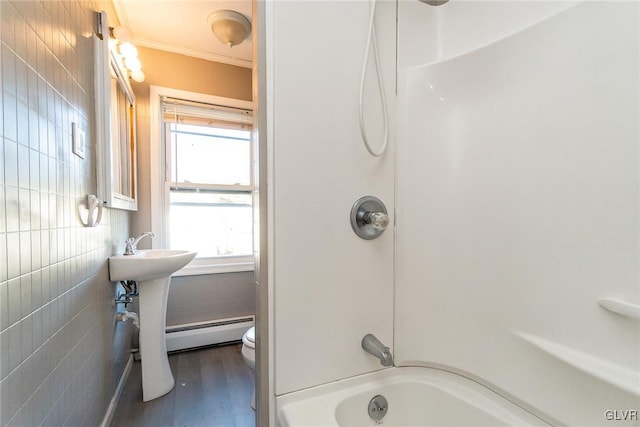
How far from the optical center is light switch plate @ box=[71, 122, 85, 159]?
1090 mm

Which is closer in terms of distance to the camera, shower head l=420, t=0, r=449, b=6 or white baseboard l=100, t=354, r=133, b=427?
shower head l=420, t=0, r=449, b=6

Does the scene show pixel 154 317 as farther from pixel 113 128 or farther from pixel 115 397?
pixel 113 128

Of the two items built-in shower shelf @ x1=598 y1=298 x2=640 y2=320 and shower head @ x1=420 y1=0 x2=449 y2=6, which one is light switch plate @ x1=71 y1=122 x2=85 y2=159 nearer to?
shower head @ x1=420 y1=0 x2=449 y2=6

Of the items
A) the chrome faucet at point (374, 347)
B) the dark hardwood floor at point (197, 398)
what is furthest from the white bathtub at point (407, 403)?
the dark hardwood floor at point (197, 398)

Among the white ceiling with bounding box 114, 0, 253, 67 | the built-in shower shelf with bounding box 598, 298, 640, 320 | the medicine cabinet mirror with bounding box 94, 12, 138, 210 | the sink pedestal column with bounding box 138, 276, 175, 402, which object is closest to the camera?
the built-in shower shelf with bounding box 598, 298, 640, 320

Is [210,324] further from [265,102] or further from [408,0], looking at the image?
[408,0]

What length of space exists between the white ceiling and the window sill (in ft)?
5.85

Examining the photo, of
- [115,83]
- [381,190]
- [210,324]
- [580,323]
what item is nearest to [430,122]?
[381,190]

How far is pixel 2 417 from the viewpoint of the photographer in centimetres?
66

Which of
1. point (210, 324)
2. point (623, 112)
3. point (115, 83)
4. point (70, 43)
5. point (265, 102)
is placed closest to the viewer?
point (623, 112)

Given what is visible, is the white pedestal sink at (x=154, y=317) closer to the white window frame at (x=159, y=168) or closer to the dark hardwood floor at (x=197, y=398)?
the dark hardwood floor at (x=197, y=398)

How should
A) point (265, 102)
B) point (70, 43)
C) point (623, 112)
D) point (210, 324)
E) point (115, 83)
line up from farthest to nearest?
1. point (210, 324)
2. point (115, 83)
3. point (70, 43)
4. point (265, 102)
5. point (623, 112)

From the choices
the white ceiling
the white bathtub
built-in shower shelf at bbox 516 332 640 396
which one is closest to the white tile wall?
the white ceiling

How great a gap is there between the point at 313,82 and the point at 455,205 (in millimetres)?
629
